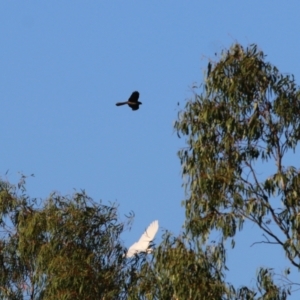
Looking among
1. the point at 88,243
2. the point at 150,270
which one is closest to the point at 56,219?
the point at 88,243

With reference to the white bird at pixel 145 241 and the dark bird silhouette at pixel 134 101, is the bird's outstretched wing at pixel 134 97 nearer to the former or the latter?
the dark bird silhouette at pixel 134 101

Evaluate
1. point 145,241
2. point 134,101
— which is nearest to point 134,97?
point 134,101

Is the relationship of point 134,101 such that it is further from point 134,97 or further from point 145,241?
point 145,241

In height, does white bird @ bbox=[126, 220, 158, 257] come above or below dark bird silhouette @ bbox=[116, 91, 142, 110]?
below

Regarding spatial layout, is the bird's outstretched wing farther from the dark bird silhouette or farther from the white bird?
the white bird

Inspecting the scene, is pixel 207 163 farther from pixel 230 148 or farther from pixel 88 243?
pixel 88 243

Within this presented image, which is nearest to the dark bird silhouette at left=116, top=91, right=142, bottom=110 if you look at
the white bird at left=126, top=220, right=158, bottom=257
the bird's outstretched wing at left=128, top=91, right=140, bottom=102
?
the bird's outstretched wing at left=128, top=91, right=140, bottom=102

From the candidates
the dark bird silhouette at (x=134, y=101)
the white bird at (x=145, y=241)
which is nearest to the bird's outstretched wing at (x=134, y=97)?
the dark bird silhouette at (x=134, y=101)

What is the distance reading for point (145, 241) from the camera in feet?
93.2

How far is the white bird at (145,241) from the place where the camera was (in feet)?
91.2

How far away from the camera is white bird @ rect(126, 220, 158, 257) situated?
91.2 feet

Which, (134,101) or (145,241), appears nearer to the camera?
(134,101)

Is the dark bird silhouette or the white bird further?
the white bird

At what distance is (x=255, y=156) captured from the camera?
25.7 m
